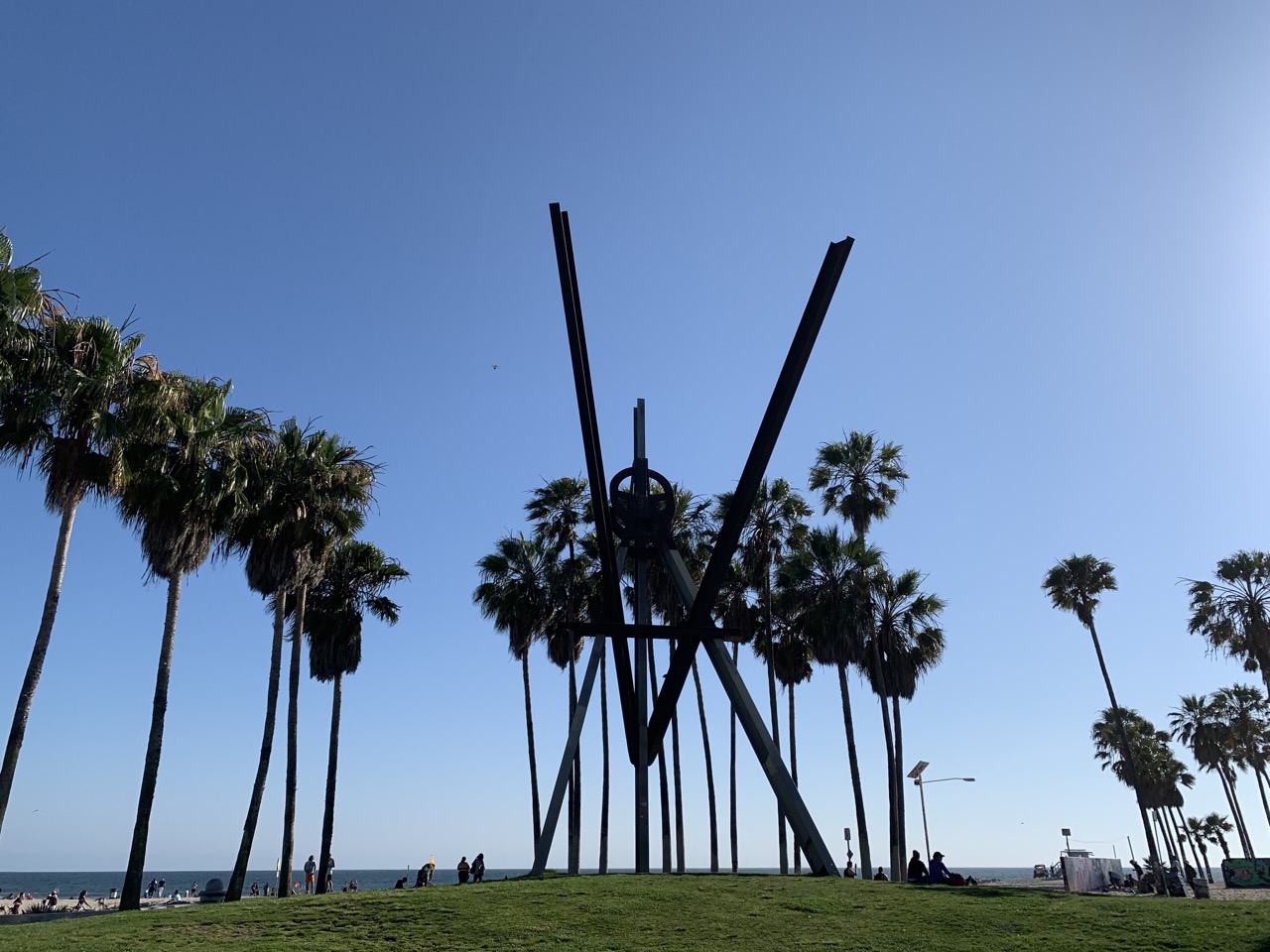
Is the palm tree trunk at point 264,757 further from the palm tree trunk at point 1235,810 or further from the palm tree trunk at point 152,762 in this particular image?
the palm tree trunk at point 1235,810

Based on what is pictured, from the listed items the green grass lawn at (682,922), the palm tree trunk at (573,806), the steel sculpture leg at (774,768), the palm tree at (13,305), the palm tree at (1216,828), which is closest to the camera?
the green grass lawn at (682,922)

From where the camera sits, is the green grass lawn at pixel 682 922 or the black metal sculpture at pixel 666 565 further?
the black metal sculpture at pixel 666 565

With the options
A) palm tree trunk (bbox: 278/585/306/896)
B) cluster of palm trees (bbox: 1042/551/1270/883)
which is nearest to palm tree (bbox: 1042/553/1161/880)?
cluster of palm trees (bbox: 1042/551/1270/883)

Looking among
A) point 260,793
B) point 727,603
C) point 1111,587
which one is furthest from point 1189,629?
point 260,793

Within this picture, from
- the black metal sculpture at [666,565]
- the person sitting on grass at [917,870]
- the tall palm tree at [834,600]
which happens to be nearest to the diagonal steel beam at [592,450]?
the black metal sculpture at [666,565]

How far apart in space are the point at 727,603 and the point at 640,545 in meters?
15.6

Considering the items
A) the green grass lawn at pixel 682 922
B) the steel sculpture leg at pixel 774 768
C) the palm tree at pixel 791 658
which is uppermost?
the palm tree at pixel 791 658

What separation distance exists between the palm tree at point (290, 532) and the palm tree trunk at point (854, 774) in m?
17.9

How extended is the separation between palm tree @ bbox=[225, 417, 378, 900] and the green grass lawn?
31.1ft

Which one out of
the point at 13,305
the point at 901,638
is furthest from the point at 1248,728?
the point at 13,305

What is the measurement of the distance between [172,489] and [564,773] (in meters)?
11.8

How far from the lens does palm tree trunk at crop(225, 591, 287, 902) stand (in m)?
25.5

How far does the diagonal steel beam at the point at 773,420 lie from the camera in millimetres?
19906

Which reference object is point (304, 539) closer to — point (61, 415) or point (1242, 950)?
point (61, 415)
